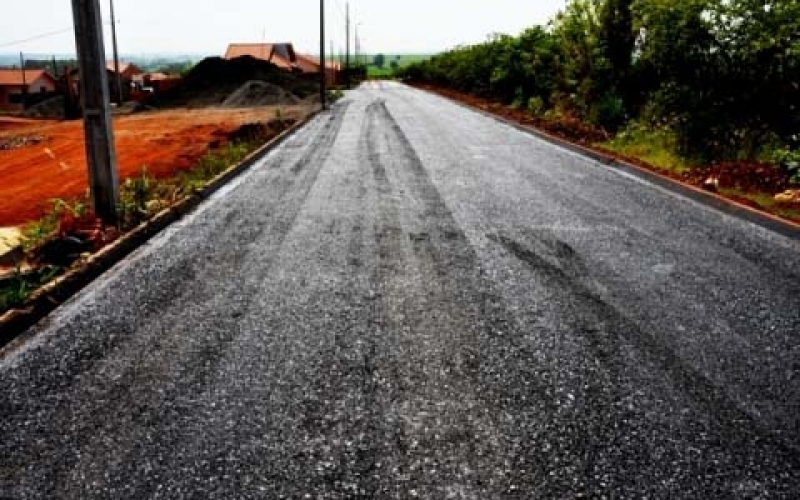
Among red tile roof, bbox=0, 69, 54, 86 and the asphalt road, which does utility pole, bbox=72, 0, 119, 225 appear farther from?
red tile roof, bbox=0, 69, 54, 86

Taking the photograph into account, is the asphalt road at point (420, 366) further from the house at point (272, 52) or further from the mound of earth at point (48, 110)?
the house at point (272, 52)

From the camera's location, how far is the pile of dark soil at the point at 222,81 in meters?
44.8

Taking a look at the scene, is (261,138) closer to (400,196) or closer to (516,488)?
(400,196)

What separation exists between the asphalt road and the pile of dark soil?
40127 mm

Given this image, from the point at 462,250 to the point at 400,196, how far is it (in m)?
2.96

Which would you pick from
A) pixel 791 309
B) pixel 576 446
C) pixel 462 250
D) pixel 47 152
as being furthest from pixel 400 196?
pixel 47 152

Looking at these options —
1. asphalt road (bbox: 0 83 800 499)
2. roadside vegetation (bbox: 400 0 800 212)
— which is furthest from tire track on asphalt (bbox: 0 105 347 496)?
roadside vegetation (bbox: 400 0 800 212)

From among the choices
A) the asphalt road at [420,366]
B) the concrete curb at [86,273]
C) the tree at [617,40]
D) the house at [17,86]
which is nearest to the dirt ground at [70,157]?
the concrete curb at [86,273]

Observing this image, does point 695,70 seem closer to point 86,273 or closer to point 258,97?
point 86,273

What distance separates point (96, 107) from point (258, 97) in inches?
1437

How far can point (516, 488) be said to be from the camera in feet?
9.64

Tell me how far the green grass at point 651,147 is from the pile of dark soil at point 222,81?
33.5 metres

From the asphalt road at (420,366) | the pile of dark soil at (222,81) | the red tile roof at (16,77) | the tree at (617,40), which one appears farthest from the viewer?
the red tile roof at (16,77)

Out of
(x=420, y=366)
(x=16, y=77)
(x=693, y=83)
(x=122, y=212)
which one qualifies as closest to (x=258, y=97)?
(x=693, y=83)
